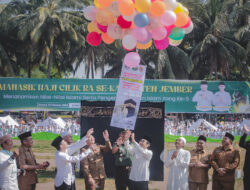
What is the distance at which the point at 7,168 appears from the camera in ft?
16.0

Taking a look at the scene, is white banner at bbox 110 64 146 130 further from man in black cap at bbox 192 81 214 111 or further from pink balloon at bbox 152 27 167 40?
man in black cap at bbox 192 81 214 111

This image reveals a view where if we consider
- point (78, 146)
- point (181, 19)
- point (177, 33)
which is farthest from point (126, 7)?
point (78, 146)

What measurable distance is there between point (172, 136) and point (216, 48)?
12.2 metres

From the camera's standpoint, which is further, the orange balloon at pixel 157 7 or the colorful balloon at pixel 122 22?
the colorful balloon at pixel 122 22

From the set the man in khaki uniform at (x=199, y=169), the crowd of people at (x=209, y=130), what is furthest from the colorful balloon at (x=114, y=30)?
the crowd of people at (x=209, y=130)

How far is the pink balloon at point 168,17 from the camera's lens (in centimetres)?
559

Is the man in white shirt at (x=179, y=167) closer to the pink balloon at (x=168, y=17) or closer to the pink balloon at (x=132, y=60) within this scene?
the pink balloon at (x=132, y=60)

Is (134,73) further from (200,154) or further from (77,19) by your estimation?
(77,19)

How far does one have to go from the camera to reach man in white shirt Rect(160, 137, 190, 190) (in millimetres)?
5746

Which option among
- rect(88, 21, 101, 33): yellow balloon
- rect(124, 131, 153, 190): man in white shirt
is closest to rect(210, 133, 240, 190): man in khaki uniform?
rect(124, 131, 153, 190): man in white shirt

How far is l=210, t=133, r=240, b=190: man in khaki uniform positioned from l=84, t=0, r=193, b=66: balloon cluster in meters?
2.19

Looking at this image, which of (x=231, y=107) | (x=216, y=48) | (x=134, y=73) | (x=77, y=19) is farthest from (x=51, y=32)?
(x=134, y=73)

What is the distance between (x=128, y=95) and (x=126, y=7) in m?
2.03

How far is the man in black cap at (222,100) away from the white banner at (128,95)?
4.31 metres
